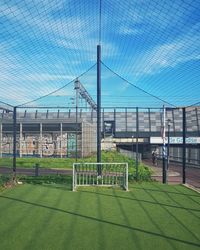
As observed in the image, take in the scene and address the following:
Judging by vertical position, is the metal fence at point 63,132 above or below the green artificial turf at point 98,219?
above

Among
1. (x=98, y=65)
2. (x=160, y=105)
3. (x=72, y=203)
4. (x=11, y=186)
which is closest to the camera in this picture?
(x=72, y=203)

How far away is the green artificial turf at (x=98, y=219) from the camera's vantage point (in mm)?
5379

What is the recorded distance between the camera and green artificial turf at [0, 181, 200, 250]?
5.38m

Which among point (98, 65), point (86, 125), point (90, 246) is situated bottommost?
point (90, 246)

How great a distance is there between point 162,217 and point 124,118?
27.2 m

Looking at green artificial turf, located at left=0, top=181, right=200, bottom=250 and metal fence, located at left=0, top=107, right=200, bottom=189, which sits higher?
metal fence, located at left=0, top=107, right=200, bottom=189

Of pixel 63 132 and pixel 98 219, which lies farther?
pixel 63 132

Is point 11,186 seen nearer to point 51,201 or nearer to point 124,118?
point 51,201

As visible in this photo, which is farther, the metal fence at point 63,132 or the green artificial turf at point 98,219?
the metal fence at point 63,132

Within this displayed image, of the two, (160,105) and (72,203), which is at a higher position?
(160,105)

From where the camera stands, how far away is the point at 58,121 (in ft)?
100

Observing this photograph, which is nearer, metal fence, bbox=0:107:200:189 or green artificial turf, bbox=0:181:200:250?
green artificial turf, bbox=0:181:200:250

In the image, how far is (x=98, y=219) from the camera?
270 inches

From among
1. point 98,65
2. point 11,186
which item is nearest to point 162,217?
point 11,186
